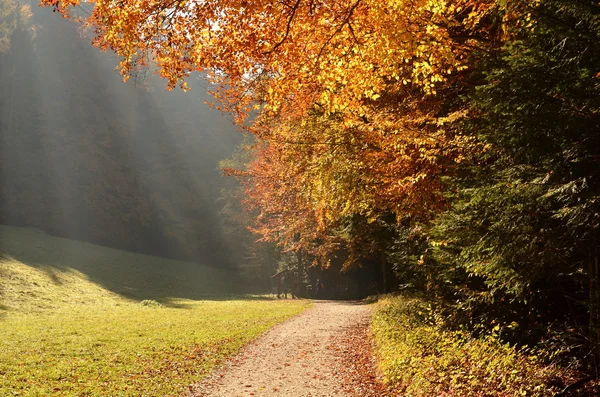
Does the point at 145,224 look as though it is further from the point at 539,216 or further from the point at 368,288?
the point at 539,216

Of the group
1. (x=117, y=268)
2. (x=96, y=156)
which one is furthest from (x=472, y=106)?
(x=96, y=156)

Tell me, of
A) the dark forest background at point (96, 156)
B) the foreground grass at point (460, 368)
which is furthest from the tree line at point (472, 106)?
the dark forest background at point (96, 156)

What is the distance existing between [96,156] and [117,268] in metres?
18.6

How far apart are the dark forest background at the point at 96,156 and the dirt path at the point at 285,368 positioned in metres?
41.7

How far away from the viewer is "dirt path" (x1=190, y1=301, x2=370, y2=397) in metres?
8.62

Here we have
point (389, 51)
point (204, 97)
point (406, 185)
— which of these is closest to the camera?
point (389, 51)

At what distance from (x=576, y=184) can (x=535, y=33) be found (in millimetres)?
1823

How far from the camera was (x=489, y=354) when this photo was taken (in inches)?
281

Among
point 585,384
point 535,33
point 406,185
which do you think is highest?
point 535,33

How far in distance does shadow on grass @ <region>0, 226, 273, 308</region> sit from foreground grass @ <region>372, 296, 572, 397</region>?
24466 millimetres

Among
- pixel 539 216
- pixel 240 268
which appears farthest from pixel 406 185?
pixel 240 268

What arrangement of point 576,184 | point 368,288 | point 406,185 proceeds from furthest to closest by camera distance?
point 368,288 → point 406,185 → point 576,184

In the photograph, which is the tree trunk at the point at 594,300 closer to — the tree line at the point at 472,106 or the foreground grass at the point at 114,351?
the tree line at the point at 472,106

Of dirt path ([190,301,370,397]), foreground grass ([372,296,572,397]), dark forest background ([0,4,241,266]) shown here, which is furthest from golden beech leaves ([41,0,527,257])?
dark forest background ([0,4,241,266])
